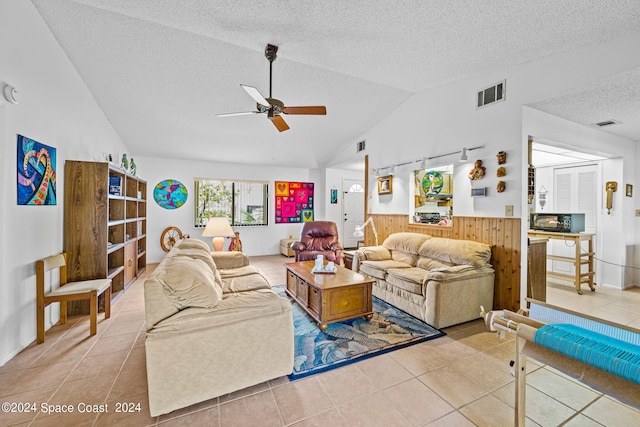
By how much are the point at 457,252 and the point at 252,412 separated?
278 centimetres

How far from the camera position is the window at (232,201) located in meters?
6.49

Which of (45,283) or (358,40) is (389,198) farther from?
(45,283)

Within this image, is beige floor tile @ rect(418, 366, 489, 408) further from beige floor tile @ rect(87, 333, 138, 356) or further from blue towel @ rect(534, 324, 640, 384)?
beige floor tile @ rect(87, 333, 138, 356)

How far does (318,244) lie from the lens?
523 centimetres

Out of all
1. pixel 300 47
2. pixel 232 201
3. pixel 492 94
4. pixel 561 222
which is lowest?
pixel 561 222

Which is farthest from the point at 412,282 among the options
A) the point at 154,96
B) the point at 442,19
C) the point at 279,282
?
the point at 154,96

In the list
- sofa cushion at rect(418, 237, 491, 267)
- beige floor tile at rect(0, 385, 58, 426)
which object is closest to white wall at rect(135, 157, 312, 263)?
sofa cushion at rect(418, 237, 491, 267)

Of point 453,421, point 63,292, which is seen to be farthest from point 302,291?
point 63,292

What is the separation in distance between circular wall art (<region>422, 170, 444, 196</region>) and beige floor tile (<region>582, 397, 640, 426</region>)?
11.1 feet

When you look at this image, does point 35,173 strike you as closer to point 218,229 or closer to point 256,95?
point 256,95

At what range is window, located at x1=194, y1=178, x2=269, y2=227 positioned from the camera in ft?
21.3

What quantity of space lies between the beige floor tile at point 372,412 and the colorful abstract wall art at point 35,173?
122 inches

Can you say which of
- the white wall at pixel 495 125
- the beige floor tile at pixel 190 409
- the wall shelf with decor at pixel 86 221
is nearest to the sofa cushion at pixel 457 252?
the white wall at pixel 495 125

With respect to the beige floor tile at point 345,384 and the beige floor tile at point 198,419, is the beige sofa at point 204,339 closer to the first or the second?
A: the beige floor tile at point 198,419
